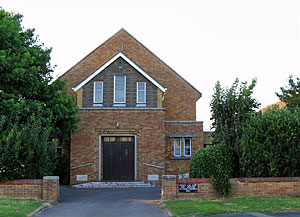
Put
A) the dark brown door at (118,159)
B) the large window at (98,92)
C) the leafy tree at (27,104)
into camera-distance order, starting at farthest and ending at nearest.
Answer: the large window at (98,92), the dark brown door at (118,159), the leafy tree at (27,104)

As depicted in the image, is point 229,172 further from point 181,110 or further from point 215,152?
point 181,110

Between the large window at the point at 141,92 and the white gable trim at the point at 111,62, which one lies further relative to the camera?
the large window at the point at 141,92

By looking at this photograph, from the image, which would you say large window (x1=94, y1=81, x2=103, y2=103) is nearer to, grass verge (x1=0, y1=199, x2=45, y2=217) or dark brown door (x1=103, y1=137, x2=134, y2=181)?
dark brown door (x1=103, y1=137, x2=134, y2=181)

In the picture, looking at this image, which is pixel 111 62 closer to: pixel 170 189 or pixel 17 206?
pixel 170 189

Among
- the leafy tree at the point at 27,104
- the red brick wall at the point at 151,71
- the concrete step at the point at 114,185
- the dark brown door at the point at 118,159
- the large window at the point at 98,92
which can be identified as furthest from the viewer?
the red brick wall at the point at 151,71

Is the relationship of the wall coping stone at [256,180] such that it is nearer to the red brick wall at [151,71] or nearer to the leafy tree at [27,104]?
the leafy tree at [27,104]

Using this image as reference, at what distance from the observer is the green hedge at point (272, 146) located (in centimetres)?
1484

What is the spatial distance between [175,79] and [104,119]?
8.60m

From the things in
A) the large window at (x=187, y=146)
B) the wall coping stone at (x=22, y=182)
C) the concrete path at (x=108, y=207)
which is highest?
the large window at (x=187, y=146)

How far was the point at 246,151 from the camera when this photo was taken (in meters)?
15.3

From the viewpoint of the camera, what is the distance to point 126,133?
2444 centimetres

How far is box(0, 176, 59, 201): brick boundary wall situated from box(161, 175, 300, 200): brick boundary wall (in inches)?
161

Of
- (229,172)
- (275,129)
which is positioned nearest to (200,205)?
(229,172)

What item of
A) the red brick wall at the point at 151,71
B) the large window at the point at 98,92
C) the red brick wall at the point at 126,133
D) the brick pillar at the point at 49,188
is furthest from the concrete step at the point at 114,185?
the red brick wall at the point at 151,71
